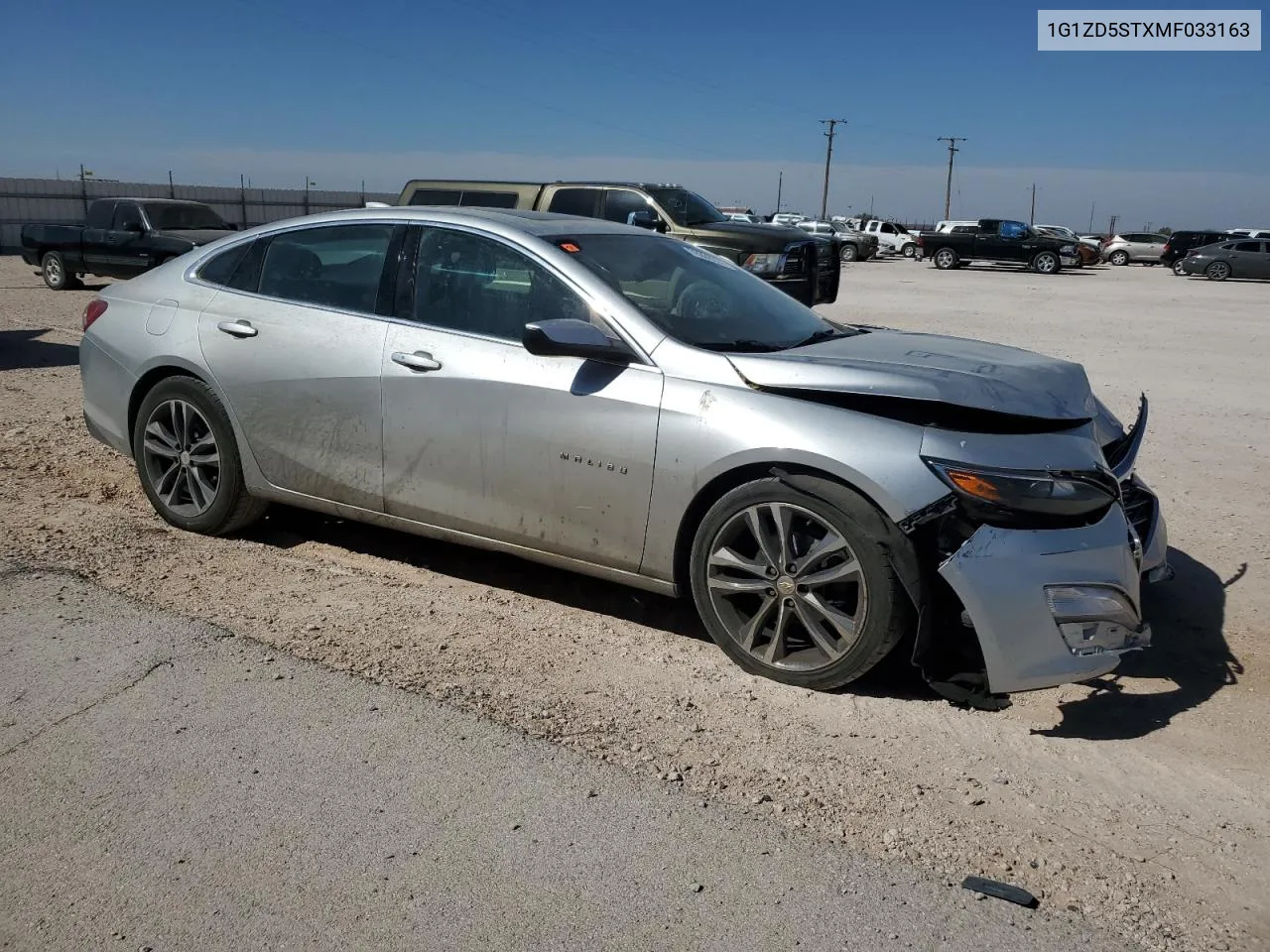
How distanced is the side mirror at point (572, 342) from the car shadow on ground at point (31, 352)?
7.84 m

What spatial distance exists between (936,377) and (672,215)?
12.2 meters

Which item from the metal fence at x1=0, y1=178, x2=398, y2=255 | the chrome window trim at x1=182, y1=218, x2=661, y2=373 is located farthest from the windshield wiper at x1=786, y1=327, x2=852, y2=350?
the metal fence at x1=0, y1=178, x2=398, y2=255

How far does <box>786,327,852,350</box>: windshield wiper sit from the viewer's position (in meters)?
4.68

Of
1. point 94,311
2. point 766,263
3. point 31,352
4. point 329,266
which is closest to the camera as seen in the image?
point 329,266

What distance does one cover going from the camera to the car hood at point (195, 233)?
18203 mm

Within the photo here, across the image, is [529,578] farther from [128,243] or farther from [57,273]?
[57,273]

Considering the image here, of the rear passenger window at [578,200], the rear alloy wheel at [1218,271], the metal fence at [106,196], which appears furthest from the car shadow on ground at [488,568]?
the rear alloy wheel at [1218,271]

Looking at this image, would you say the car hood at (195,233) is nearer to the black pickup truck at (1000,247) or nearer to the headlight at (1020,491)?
the headlight at (1020,491)

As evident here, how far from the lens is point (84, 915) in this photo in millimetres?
2648

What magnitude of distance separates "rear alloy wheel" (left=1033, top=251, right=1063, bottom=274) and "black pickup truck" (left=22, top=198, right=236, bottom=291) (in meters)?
29.7

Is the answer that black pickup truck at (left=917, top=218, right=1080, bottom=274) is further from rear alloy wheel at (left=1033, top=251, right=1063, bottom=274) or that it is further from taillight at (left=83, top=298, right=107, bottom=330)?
taillight at (left=83, top=298, right=107, bottom=330)

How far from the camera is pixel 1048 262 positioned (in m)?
39.9

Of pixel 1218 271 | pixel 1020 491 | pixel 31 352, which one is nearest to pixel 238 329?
pixel 1020 491

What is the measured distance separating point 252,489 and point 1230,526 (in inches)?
200
